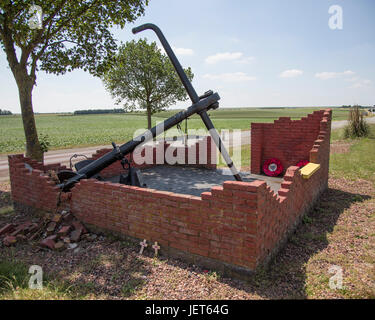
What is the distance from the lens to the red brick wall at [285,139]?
8186 mm

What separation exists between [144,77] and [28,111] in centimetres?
1056

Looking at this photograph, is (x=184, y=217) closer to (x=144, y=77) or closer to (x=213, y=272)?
(x=213, y=272)

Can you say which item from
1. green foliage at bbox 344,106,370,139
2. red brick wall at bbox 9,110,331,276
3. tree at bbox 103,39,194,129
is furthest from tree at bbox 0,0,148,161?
green foliage at bbox 344,106,370,139

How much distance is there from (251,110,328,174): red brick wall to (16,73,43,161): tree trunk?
723 cm

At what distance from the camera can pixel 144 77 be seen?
59.7ft

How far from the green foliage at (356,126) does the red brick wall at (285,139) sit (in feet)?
54.0

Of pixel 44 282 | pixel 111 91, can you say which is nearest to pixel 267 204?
pixel 44 282

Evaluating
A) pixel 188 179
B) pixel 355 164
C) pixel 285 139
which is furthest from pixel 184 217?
pixel 355 164

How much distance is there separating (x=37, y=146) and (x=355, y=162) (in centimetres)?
1305

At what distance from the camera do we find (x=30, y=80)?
8.62m
